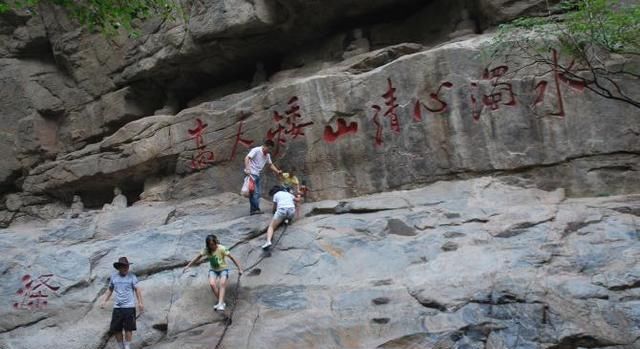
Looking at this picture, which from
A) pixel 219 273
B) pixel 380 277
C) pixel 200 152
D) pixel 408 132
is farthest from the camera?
pixel 200 152

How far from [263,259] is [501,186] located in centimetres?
347

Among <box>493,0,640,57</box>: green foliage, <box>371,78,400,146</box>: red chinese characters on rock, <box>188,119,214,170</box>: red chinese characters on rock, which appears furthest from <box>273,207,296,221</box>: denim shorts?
<box>493,0,640,57</box>: green foliage

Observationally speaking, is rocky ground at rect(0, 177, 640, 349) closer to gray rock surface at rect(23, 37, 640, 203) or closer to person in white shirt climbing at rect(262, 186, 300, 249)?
person in white shirt climbing at rect(262, 186, 300, 249)

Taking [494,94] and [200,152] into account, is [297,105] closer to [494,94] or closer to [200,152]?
[200,152]

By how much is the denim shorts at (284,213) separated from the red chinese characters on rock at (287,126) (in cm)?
205

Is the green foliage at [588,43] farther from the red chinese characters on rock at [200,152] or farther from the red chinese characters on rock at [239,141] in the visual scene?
the red chinese characters on rock at [200,152]

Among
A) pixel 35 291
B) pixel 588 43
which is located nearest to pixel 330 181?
pixel 588 43

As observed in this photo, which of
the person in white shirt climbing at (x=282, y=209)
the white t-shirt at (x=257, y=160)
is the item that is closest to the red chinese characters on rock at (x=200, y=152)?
the white t-shirt at (x=257, y=160)

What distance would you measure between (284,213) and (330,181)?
63.4 inches

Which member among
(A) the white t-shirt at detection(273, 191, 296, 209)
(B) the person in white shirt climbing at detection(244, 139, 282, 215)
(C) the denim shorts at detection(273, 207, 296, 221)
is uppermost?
(B) the person in white shirt climbing at detection(244, 139, 282, 215)

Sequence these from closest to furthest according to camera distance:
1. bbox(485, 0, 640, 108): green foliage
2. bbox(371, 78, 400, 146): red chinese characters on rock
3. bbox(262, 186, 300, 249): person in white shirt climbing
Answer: bbox(485, 0, 640, 108): green foliage, bbox(262, 186, 300, 249): person in white shirt climbing, bbox(371, 78, 400, 146): red chinese characters on rock

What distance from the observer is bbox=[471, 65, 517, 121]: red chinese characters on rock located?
9242 millimetres

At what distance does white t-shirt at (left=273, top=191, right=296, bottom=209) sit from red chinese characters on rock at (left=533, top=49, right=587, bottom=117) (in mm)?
3710

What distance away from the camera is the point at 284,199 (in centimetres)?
892
